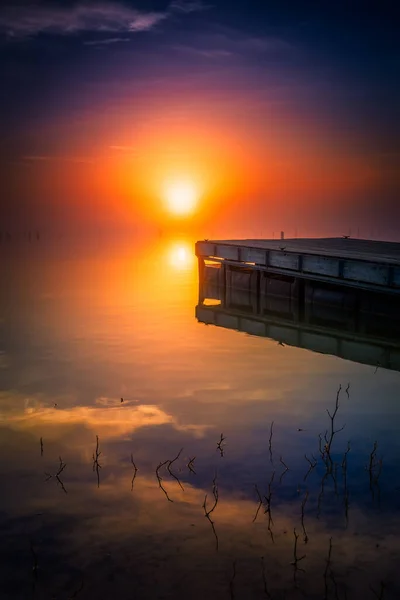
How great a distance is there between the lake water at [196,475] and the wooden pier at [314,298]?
2.03 metres

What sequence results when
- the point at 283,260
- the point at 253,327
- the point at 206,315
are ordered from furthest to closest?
the point at 283,260
the point at 206,315
the point at 253,327

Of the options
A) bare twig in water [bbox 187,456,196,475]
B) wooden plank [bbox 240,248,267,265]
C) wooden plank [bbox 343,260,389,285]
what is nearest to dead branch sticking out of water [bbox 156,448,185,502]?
bare twig in water [bbox 187,456,196,475]

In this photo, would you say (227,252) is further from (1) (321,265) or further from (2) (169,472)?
(2) (169,472)

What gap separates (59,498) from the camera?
316 inches

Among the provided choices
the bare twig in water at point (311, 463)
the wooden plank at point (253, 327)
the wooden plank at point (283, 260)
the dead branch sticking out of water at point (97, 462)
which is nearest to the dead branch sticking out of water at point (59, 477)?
the dead branch sticking out of water at point (97, 462)

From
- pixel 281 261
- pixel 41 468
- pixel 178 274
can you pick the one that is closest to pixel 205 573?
pixel 41 468

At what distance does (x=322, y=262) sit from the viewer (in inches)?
912

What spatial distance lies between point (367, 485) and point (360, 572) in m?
2.10

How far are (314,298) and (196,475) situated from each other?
667 inches

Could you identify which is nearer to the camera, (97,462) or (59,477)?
(59,477)

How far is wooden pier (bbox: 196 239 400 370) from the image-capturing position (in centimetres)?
1944

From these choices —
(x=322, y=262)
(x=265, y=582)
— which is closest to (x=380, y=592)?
(x=265, y=582)

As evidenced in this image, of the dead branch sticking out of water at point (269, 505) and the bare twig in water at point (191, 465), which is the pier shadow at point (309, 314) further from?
the dead branch sticking out of water at point (269, 505)

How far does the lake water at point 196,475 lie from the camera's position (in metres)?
6.24
